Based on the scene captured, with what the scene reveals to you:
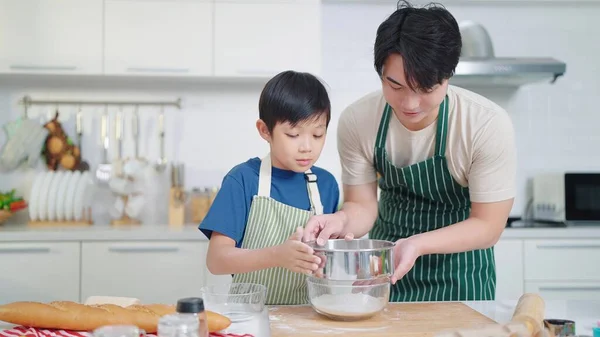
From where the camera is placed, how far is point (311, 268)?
1.03 m

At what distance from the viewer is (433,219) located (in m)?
1.51

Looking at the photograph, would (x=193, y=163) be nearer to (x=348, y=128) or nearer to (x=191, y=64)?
(x=191, y=64)

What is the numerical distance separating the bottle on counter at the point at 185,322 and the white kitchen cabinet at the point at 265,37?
2.10m

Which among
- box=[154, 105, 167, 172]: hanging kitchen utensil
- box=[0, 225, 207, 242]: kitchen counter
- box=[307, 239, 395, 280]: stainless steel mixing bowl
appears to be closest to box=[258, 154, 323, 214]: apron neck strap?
box=[307, 239, 395, 280]: stainless steel mixing bowl

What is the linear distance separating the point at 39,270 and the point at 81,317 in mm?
1676

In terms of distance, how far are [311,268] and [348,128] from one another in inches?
21.1

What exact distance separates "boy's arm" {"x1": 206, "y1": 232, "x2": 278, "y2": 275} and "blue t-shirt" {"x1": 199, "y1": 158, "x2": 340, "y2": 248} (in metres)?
0.02

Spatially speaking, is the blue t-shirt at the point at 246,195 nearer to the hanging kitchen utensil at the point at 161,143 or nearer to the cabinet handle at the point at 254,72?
the cabinet handle at the point at 254,72

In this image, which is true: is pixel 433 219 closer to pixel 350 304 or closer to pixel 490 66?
pixel 350 304

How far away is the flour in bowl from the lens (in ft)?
3.37

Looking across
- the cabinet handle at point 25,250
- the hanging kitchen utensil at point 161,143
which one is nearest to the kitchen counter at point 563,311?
the cabinet handle at point 25,250

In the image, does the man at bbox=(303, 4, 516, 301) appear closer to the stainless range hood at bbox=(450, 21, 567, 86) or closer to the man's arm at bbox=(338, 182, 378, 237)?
the man's arm at bbox=(338, 182, 378, 237)

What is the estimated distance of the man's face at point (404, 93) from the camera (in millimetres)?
1178

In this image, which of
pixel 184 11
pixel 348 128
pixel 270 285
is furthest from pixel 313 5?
pixel 270 285
